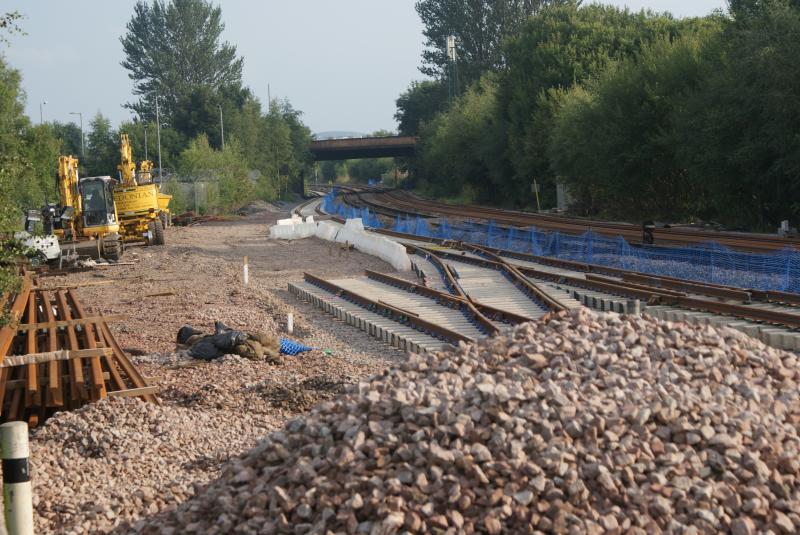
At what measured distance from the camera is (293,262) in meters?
31.1

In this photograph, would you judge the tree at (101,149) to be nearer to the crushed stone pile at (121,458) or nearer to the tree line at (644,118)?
the tree line at (644,118)

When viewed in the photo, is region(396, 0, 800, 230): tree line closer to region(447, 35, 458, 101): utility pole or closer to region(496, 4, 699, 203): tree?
region(496, 4, 699, 203): tree

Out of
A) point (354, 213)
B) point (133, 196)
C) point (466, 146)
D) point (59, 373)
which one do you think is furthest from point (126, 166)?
point (466, 146)

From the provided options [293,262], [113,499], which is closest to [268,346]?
[113,499]

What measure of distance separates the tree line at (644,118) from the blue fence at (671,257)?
901 cm

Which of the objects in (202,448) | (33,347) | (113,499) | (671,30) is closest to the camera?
(113,499)

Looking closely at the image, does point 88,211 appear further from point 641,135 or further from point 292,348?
point 641,135

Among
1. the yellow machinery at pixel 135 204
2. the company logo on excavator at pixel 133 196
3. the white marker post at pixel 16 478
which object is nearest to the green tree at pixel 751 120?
the yellow machinery at pixel 135 204

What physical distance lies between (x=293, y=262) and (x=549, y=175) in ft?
108

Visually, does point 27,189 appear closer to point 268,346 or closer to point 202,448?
point 268,346

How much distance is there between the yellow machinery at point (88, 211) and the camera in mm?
32312

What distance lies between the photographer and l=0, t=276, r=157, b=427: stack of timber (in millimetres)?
10391

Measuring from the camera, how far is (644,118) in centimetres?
4394

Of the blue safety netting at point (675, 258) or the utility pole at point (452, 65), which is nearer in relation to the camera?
the blue safety netting at point (675, 258)
